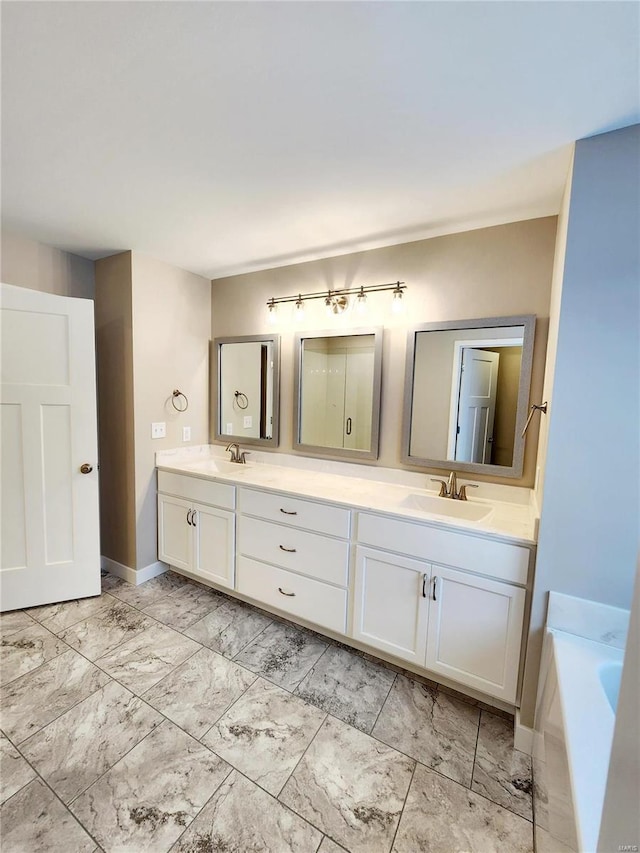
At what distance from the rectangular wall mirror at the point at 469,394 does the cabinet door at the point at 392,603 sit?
68 centimetres

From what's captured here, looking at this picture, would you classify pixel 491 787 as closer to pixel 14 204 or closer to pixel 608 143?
pixel 608 143

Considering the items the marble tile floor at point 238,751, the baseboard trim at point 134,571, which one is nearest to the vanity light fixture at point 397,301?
the marble tile floor at point 238,751

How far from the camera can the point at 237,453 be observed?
303 cm

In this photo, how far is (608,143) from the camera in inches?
51.5

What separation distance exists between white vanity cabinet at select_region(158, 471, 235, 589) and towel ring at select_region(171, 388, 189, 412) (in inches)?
Result: 21.2

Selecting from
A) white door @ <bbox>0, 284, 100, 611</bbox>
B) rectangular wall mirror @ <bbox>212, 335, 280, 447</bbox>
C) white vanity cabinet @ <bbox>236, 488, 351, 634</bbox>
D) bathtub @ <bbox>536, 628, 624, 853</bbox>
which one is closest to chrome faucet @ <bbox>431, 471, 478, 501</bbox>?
white vanity cabinet @ <bbox>236, 488, 351, 634</bbox>

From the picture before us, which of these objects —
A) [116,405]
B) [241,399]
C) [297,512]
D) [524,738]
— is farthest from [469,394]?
[116,405]

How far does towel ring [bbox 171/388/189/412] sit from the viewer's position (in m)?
2.91

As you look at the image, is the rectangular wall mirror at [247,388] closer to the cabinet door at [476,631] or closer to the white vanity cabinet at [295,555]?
the white vanity cabinet at [295,555]

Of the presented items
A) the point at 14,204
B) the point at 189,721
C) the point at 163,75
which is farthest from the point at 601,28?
the point at 189,721

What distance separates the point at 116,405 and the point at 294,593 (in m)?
1.89

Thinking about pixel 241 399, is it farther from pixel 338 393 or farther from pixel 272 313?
pixel 338 393

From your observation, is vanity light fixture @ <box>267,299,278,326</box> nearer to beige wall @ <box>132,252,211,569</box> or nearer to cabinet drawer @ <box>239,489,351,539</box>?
beige wall @ <box>132,252,211,569</box>

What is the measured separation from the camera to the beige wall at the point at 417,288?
1.96m
